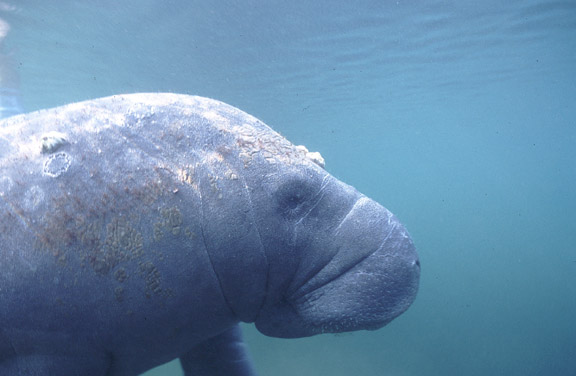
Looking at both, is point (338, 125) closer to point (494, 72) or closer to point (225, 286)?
point (494, 72)

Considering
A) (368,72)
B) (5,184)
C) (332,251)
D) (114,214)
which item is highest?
(368,72)

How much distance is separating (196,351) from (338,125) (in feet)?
127

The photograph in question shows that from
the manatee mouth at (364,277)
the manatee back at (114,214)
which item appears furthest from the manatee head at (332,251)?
the manatee back at (114,214)

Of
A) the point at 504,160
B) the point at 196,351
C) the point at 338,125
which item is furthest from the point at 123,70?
the point at 504,160

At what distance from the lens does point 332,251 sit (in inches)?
81.2

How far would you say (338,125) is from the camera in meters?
40.1

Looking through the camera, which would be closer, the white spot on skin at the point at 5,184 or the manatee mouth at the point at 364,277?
the white spot on skin at the point at 5,184

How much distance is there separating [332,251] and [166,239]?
0.87 m

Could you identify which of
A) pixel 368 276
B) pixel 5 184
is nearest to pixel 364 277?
pixel 368 276

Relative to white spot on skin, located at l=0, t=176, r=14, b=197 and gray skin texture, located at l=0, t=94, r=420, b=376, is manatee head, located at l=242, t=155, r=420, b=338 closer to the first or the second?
gray skin texture, located at l=0, t=94, r=420, b=376

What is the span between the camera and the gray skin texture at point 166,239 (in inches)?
64.7

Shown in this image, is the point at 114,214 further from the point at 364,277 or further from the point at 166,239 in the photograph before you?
the point at 364,277

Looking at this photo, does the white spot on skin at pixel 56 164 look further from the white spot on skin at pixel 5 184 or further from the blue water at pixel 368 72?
the blue water at pixel 368 72

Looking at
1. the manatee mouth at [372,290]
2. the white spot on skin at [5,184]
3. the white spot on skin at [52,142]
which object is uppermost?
the white spot on skin at [52,142]
